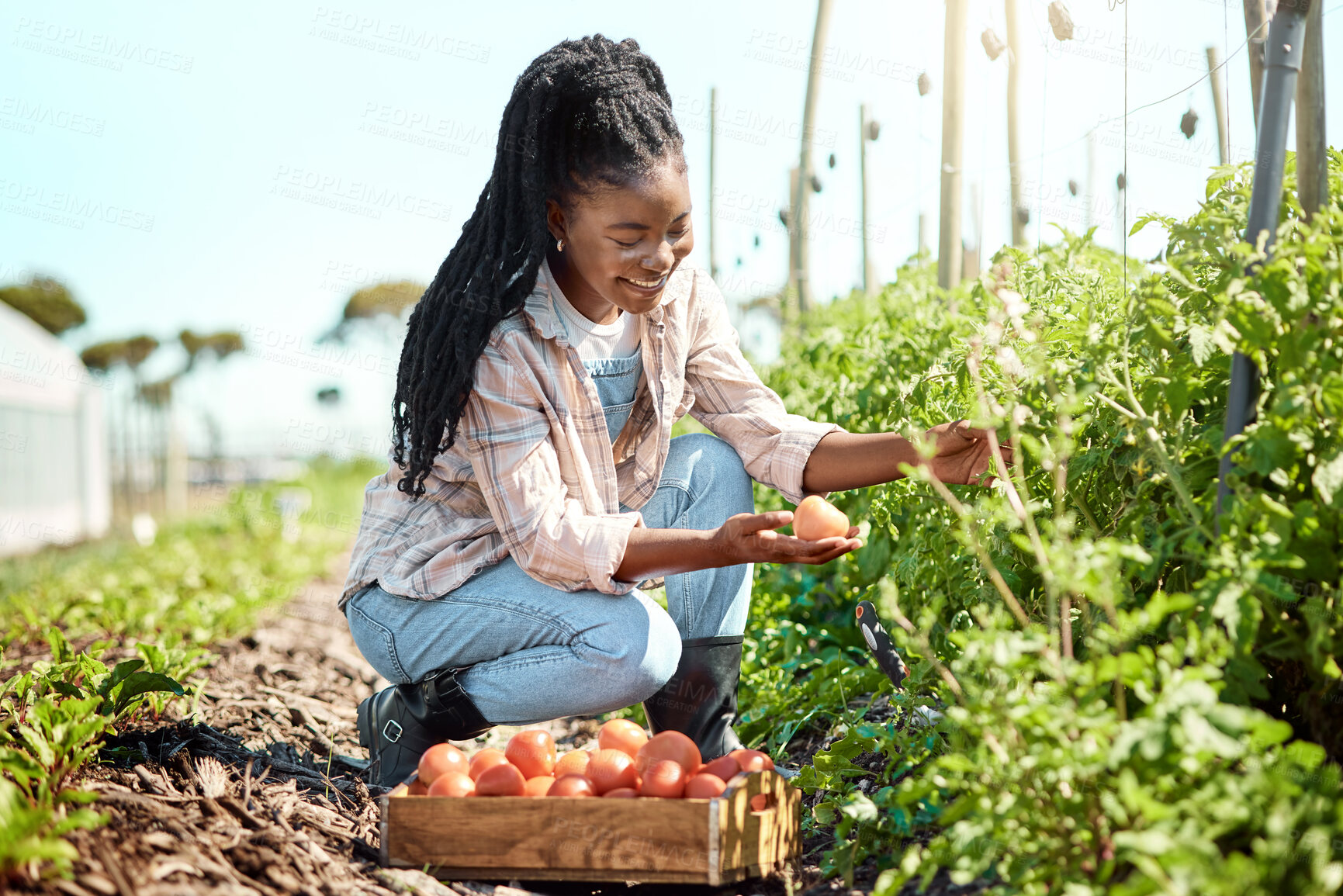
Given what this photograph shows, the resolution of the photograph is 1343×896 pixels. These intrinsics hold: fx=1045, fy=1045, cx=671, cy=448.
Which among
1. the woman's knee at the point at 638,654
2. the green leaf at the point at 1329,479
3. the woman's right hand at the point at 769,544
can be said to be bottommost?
the woman's knee at the point at 638,654

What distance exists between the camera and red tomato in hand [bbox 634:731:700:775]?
6.70 feet

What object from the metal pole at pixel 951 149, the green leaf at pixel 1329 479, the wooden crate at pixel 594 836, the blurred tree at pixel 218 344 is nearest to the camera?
the green leaf at pixel 1329 479

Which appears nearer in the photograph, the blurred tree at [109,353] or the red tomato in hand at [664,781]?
the red tomato in hand at [664,781]

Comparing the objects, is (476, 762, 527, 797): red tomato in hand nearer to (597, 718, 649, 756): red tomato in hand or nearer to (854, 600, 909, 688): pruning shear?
(597, 718, 649, 756): red tomato in hand

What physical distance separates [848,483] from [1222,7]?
1.36 meters

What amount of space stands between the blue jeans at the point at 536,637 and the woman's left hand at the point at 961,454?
604 millimetres

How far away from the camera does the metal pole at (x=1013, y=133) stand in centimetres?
386

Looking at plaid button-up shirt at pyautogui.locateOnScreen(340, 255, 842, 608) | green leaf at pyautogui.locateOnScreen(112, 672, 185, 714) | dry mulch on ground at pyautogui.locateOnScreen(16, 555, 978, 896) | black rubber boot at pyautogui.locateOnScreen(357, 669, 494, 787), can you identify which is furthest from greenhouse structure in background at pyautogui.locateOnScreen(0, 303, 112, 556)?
plaid button-up shirt at pyautogui.locateOnScreen(340, 255, 842, 608)

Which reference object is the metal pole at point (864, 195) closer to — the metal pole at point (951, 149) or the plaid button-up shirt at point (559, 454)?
the metal pole at point (951, 149)

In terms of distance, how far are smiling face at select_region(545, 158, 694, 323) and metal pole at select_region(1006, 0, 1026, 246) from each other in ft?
6.21

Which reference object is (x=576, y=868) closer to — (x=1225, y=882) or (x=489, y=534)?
(x=489, y=534)

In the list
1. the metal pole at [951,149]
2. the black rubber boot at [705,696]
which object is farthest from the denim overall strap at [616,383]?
the metal pole at [951,149]

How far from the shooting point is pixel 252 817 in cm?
211

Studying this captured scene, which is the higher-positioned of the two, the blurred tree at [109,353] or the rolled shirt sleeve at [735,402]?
the rolled shirt sleeve at [735,402]
